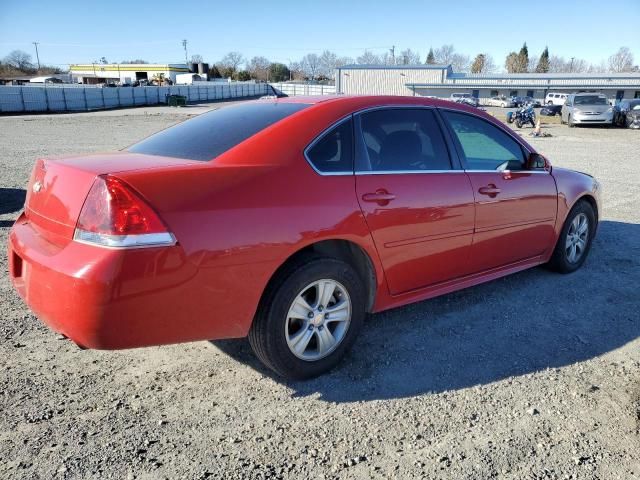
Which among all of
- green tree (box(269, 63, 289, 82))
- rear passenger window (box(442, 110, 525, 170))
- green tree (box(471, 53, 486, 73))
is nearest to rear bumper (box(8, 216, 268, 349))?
rear passenger window (box(442, 110, 525, 170))

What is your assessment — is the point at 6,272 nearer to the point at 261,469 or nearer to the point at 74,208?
the point at 74,208

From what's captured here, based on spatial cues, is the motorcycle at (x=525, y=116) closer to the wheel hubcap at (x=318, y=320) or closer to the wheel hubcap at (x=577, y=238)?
the wheel hubcap at (x=577, y=238)

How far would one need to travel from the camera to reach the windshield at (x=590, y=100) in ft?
88.6

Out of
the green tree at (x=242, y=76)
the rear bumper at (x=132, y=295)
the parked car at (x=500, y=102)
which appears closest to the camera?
the rear bumper at (x=132, y=295)

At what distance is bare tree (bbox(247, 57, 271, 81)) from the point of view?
122650 millimetres

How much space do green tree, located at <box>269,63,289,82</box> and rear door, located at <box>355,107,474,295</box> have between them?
122 meters

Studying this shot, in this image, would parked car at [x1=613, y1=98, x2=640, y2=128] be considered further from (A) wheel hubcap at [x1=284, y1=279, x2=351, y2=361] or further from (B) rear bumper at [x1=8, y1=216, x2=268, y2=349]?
(B) rear bumper at [x1=8, y1=216, x2=268, y2=349]

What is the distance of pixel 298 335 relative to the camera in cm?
301

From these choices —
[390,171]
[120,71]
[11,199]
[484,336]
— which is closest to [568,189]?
[484,336]

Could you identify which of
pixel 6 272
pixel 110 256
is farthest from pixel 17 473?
pixel 6 272

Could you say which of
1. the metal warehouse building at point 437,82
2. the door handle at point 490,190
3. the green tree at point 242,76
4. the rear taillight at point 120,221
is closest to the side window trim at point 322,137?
the rear taillight at point 120,221

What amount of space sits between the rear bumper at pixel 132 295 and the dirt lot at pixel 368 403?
484mm

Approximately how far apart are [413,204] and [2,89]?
38570 mm

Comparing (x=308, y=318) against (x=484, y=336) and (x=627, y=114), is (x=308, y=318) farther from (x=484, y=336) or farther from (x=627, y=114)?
(x=627, y=114)
